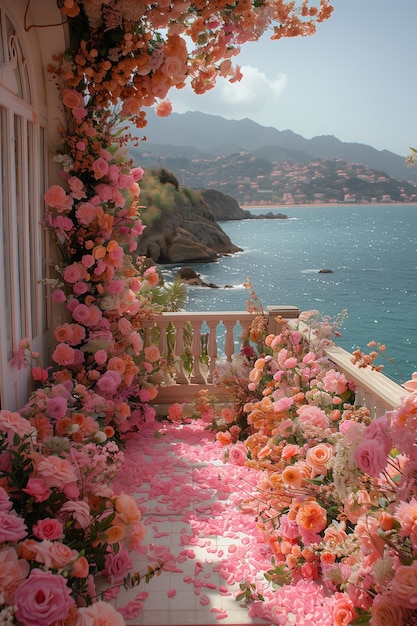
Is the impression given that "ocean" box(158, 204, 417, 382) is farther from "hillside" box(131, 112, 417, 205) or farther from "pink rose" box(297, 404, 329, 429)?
"pink rose" box(297, 404, 329, 429)

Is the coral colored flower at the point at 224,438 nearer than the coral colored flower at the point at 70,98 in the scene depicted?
No

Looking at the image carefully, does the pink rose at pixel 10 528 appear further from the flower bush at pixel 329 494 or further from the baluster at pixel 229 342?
the baluster at pixel 229 342

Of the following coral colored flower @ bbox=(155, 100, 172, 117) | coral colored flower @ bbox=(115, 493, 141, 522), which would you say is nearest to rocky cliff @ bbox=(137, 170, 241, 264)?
coral colored flower @ bbox=(155, 100, 172, 117)

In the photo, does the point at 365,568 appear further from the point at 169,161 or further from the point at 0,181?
the point at 169,161

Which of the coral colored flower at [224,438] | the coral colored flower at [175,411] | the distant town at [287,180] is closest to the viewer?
the coral colored flower at [224,438]

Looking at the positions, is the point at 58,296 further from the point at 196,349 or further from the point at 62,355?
the point at 196,349

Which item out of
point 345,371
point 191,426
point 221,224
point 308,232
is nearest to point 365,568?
point 345,371

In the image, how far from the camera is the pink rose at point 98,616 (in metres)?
1.84

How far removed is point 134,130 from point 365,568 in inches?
122

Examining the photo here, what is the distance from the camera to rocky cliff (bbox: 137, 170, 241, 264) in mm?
21578

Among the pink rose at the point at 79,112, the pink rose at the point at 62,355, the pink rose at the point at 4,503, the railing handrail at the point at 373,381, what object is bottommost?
the pink rose at the point at 4,503

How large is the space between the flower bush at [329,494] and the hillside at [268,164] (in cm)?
1681

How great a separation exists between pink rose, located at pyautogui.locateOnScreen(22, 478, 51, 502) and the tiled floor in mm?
620

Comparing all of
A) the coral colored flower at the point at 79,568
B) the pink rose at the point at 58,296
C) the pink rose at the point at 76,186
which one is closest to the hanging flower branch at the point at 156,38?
the pink rose at the point at 76,186
